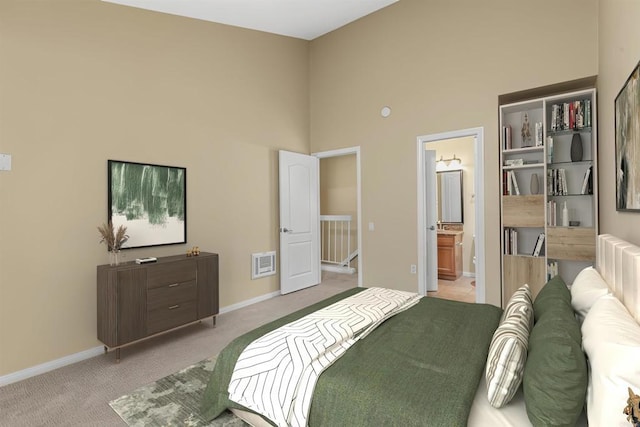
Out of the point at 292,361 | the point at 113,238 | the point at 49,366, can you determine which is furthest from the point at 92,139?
the point at 292,361

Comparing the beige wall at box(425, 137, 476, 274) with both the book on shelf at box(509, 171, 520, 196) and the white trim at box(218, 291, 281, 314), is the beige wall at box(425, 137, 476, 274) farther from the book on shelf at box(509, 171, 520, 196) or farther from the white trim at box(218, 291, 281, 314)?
the white trim at box(218, 291, 281, 314)

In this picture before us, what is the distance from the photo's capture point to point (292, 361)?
161 cm

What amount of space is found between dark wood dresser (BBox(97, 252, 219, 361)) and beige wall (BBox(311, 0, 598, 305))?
89.3 inches

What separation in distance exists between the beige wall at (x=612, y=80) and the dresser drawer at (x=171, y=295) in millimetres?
3500

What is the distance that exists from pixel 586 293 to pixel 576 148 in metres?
2.21

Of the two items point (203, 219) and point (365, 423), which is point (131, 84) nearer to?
point (203, 219)

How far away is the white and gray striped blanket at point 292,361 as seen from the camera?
1516mm

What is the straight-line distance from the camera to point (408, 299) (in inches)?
100

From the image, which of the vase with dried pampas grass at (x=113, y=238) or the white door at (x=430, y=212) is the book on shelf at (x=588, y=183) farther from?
the vase with dried pampas grass at (x=113, y=238)

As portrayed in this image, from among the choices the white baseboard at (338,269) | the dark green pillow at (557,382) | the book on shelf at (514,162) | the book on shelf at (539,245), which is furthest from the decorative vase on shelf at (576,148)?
the white baseboard at (338,269)

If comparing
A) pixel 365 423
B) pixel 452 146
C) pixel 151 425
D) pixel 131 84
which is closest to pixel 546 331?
pixel 365 423

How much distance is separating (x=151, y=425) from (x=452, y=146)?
587cm

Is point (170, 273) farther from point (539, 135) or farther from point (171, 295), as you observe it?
point (539, 135)

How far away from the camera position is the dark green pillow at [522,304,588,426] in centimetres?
107
